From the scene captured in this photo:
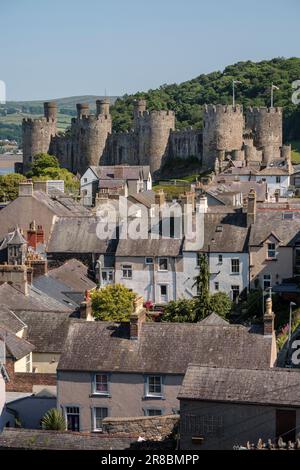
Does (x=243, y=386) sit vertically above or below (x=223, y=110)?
below

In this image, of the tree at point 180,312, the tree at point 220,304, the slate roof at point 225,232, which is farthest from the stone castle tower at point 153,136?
the tree at point 180,312

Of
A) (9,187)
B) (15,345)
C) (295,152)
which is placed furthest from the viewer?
(295,152)

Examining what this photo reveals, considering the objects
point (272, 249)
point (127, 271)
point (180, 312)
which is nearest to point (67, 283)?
point (127, 271)

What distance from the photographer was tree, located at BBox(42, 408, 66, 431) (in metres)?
26.1

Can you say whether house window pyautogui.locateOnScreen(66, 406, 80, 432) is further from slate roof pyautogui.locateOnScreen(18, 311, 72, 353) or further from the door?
the door

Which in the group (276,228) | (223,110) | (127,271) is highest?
(223,110)

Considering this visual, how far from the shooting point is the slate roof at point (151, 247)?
46938 mm

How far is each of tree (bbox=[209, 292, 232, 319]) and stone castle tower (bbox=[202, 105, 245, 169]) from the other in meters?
50.4

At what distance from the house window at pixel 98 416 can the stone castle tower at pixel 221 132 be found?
67.0 metres

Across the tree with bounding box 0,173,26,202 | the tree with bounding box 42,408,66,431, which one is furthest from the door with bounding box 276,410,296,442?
the tree with bounding box 0,173,26,202

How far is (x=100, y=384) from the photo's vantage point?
26906 millimetres

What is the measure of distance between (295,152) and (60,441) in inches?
3266

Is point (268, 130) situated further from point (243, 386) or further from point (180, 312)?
point (243, 386)

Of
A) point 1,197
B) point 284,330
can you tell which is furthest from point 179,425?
point 1,197
